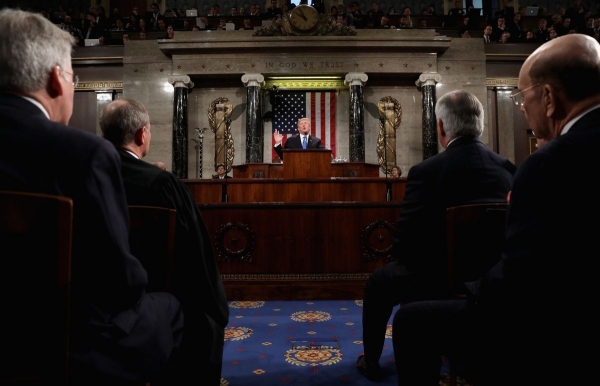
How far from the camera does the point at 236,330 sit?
2.81 m

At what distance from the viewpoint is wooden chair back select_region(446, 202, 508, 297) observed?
1.49m

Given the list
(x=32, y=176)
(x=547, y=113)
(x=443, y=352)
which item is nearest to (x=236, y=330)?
(x=443, y=352)

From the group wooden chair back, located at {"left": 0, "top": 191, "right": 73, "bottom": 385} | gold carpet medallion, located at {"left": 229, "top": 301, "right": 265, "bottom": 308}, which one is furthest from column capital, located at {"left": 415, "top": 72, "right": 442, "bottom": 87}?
wooden chair back, located at {"left": 0, "top": 191, "right": 73, "bottom": 385}

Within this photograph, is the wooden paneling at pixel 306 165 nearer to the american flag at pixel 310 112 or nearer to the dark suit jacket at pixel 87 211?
the american flag at pixel 310 112

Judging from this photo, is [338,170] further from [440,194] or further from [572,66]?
[572,66]

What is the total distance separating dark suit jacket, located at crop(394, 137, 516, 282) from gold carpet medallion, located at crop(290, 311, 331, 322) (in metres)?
1.42

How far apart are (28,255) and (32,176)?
0.19m

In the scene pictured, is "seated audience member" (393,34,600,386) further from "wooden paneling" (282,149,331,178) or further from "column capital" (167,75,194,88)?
"column capital" (167,75,194,88)

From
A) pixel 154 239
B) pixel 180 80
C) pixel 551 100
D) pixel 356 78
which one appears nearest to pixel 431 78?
pixel 356 78

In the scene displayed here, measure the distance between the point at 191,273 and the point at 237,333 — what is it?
4.72 ft

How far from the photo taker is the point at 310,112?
10.1 meters

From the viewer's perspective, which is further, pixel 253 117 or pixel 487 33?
pixel 487 33

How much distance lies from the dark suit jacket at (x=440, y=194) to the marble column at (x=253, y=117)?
25.5 ft

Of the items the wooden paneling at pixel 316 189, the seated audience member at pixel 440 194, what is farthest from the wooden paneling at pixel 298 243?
the wooden paneling at pixel 316 189
